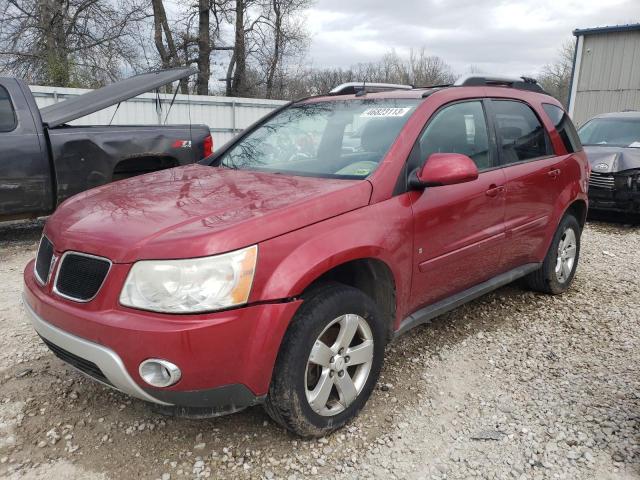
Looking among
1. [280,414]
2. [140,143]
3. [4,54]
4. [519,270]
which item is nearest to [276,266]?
[280,414]

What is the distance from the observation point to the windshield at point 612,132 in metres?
8.36

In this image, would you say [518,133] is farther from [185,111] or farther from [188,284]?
[185,111]

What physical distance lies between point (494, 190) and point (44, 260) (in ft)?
8.72

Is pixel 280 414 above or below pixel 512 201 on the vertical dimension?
below

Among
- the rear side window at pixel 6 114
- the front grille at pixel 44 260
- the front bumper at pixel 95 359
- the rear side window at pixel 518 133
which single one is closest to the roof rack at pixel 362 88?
the rear side window at pixel 518 133

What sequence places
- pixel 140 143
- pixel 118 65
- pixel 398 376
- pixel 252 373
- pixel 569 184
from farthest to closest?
pixel 118 65 → pixel 140 143 → pixel 569 184 → pixel 398 376 → pixel 252 373

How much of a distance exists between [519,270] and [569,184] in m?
0.93

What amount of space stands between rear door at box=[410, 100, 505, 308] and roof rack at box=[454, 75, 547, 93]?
210mm

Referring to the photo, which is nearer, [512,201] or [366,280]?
[366,280]

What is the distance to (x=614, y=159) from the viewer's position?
7.64 meters

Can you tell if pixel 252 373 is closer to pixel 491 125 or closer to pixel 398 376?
pixel 398 376

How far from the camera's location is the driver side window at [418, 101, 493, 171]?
124 inches

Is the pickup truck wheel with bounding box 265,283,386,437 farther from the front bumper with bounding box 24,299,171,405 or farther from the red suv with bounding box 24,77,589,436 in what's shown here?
the front bumper with bounding box 24,299,171,405

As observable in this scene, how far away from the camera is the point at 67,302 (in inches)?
90.1
